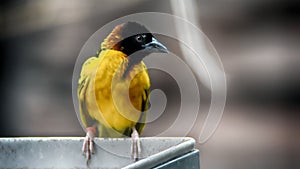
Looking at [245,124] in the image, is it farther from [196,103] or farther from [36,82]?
[36,82]

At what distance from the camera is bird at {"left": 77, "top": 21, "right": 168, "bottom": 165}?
1203 mm

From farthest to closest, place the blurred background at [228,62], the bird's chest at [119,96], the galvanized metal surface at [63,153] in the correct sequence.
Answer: the blurred background at [228,62], the bird's chest at [119,96], the galvanized metal surface at [63,153]

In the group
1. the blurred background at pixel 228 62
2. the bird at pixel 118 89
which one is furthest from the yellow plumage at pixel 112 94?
the blurred background at pixel 228 62

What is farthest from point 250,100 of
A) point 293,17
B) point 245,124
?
point 293,17

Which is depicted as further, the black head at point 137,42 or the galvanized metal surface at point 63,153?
the black head at point 137,42

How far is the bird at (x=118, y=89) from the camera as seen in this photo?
1.20 metres

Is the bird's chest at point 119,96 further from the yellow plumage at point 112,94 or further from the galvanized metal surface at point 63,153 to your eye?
the galvanized metal surface at point 63,153

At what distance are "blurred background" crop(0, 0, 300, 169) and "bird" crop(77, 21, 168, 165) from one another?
0.54 metres

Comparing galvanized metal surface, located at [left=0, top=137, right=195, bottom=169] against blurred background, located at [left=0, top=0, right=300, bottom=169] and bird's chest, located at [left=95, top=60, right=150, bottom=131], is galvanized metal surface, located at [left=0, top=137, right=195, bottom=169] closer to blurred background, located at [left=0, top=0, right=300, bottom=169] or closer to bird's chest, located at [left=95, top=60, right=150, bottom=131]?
bird's chest, located at [left=95, top=60, right=150, bottom=131]

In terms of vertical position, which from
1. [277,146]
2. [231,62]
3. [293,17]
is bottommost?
[277,146]

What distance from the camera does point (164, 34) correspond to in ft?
5.80

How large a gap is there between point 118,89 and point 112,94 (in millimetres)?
20

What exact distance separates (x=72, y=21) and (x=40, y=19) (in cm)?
12

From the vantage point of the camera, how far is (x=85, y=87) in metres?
1.21
